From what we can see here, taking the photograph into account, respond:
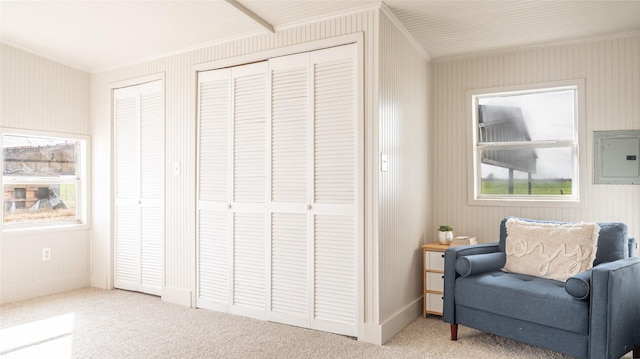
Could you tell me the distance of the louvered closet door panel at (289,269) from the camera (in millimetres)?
3256

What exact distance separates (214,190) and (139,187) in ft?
3.48

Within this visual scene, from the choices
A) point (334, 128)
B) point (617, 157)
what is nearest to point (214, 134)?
point (334, 128)

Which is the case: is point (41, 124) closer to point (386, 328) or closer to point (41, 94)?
point (41, 94)

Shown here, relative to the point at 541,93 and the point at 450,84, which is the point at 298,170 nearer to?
the point at 450,84

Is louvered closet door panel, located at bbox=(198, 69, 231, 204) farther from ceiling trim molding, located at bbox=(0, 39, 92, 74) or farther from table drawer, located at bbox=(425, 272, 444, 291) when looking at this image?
table drawer, located at bbox=(425, 272, 444, 291)

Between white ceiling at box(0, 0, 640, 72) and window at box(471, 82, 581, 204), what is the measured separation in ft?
1.63

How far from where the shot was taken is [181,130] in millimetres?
3936

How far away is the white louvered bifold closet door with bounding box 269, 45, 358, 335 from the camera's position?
10.1 feet

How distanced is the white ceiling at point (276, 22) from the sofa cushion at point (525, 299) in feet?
6.37

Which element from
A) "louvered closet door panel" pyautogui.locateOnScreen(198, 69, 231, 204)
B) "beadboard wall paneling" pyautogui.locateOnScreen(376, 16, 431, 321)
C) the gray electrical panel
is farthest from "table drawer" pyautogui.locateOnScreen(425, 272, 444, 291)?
"louvered closet door panel" pyautogui.locateOnScreen(198, 69, 231, 204)

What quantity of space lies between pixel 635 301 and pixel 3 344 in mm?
4163

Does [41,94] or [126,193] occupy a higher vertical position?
[41,94]

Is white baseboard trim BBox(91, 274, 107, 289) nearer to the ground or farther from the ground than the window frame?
nearer to the ground

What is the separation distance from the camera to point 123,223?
4406mm
